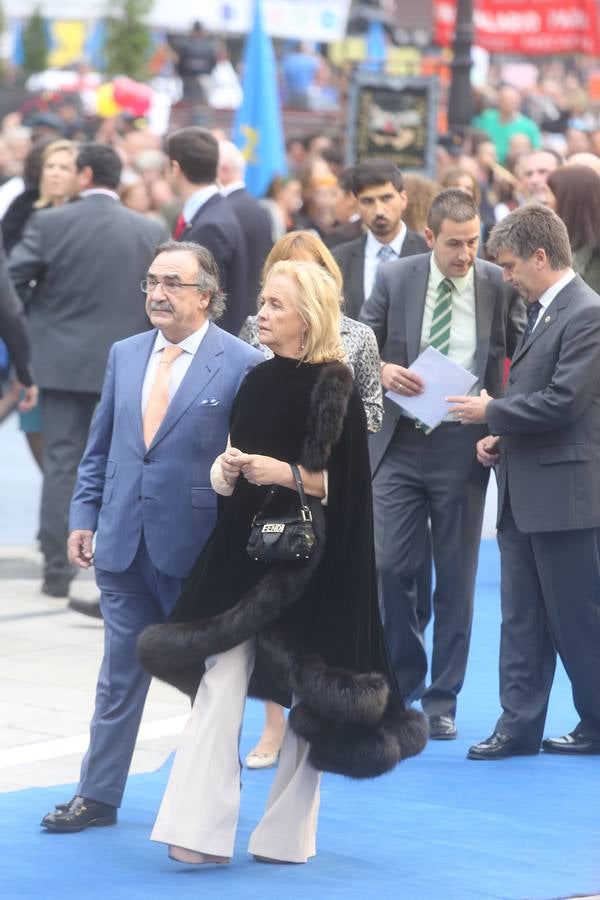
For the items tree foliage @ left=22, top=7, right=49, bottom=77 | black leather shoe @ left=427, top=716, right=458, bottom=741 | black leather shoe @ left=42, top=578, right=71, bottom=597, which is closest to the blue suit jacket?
black leather shoe @ left=427, top=716, right=458, bottom=741

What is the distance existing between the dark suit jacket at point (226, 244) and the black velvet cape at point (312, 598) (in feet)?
12.3

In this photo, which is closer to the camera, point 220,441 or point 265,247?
point 220,441

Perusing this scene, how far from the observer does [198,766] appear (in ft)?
18.6

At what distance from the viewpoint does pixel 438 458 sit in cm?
772

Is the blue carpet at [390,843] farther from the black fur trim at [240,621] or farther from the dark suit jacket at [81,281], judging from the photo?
the dark suit jacket at [81,281]

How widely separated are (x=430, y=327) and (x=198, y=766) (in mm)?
2684

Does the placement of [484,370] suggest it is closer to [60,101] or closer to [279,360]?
[279,360]

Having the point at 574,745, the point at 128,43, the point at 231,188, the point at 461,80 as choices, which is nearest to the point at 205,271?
the point at 574,745

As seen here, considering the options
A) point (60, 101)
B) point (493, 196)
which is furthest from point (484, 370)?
point (60, 101)

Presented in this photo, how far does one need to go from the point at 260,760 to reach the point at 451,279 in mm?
2101

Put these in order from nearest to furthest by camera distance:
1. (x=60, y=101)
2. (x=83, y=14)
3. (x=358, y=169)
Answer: (x=358, y=169) → (x=60, y=101) → (x=83, y=14)

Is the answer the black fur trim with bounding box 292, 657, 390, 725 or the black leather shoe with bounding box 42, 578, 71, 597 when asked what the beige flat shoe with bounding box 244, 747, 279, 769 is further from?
the black leather shoe with bounding box 42, 578, 71, 597

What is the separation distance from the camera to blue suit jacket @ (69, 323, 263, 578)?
6.09m

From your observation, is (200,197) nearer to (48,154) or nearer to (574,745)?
(48,154)
